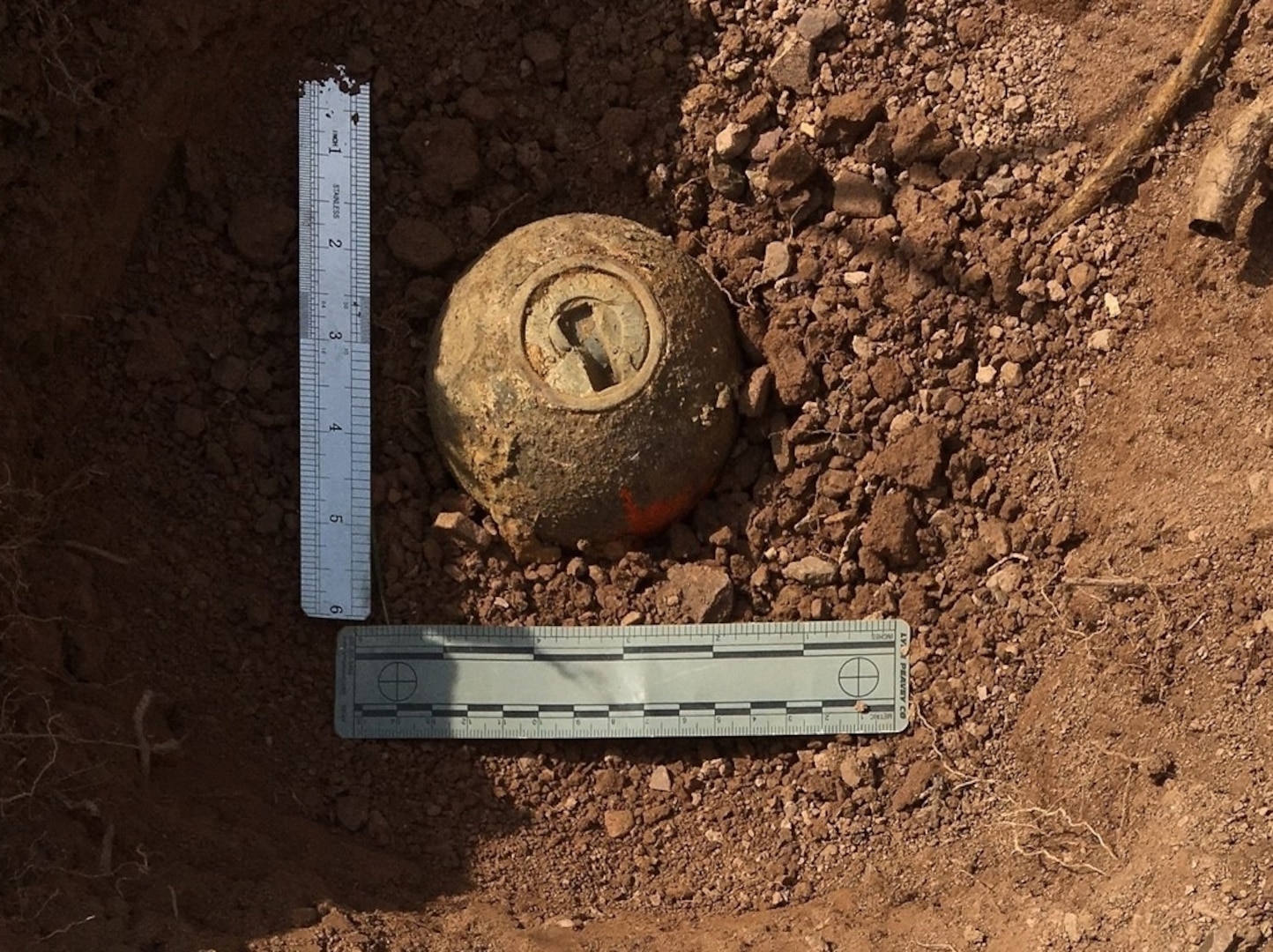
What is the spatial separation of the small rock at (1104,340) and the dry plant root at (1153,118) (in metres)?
0.27

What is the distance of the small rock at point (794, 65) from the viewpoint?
2.97 m

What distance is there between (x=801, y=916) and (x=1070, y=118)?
200 centimetres

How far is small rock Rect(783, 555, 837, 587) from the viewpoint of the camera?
9.56 ft

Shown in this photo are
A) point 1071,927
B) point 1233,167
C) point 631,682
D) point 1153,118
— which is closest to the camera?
point 1071,927

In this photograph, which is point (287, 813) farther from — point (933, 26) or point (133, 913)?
point (933, 26)

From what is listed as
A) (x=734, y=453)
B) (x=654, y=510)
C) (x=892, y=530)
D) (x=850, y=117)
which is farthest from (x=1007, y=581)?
(x=850, y=117)

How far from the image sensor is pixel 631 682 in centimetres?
289

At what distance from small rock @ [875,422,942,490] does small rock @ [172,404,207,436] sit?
1663 millimetres

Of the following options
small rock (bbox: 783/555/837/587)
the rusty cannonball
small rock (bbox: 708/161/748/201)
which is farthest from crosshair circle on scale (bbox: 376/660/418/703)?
small rock (bbox: 708/161/748/201)

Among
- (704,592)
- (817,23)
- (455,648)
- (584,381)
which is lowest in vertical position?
(455,648)

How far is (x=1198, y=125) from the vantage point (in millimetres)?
2812

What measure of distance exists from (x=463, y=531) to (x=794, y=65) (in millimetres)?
1423

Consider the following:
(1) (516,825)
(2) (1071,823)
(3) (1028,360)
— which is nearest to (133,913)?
(1) (516,825)

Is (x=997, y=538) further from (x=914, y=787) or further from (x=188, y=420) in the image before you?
(x=188, y=420)
